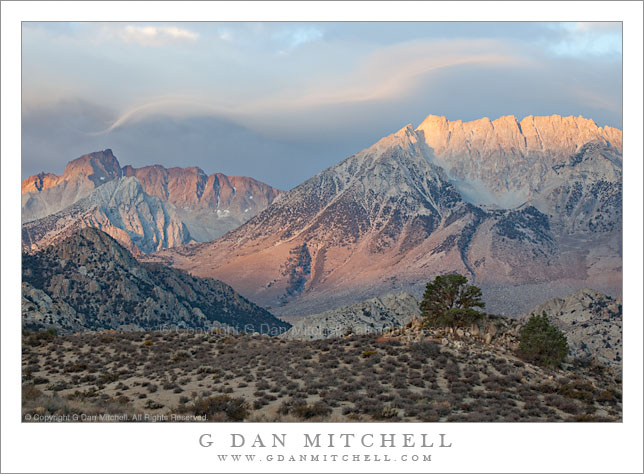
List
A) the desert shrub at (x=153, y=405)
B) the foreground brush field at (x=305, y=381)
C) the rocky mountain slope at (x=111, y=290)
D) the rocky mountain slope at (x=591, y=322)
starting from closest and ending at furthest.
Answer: the foreground brush field at (x=305, y=381) < the desert shrub at (x=153, y=405) < the rocky mountain slope at (x=591, y=322) < the rocky mountain slope at (x=111, y=290)

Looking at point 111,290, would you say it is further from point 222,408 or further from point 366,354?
point 222,408

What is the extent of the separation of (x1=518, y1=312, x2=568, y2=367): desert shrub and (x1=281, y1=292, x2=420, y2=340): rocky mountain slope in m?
60.5

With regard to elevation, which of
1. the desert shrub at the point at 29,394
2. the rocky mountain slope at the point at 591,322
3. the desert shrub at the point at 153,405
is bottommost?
the rocky mountain slope at the point at 591,322

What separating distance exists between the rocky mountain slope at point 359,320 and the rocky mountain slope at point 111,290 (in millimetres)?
43837

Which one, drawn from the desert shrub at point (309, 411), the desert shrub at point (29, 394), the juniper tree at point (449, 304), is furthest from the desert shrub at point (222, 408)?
the juniper tree at point (449, 304)

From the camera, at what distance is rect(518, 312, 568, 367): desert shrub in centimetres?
4597

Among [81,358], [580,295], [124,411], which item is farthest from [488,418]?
[580,295]

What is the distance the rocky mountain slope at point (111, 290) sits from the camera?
14112 centimetres

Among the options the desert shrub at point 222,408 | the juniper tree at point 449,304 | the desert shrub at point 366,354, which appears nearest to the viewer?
the desert shrub at point 222,408

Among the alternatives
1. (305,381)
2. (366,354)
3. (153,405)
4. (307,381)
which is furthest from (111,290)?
(153,405)

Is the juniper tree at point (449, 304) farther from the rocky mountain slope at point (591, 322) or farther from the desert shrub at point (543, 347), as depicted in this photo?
the rocky mountain slope at point (591, 322)

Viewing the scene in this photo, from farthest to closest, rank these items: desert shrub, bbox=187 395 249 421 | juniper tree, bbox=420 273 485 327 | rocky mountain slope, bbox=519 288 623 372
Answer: rocky mountain slope, bbox=519 288 623 372 → juniper tree, bbox=420 273 485 327 → desert shrub, bbox=187 395 249 421

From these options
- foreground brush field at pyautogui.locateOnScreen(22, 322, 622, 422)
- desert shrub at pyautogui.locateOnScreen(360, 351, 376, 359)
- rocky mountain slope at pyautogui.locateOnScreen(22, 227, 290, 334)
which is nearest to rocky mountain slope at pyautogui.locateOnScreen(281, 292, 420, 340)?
rocky mountain slope at pyautogui.locateOnScreen(22, 227, 290, 334)

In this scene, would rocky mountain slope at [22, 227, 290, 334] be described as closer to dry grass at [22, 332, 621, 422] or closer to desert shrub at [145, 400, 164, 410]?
dry grass at [22, 332, 621, 422]
